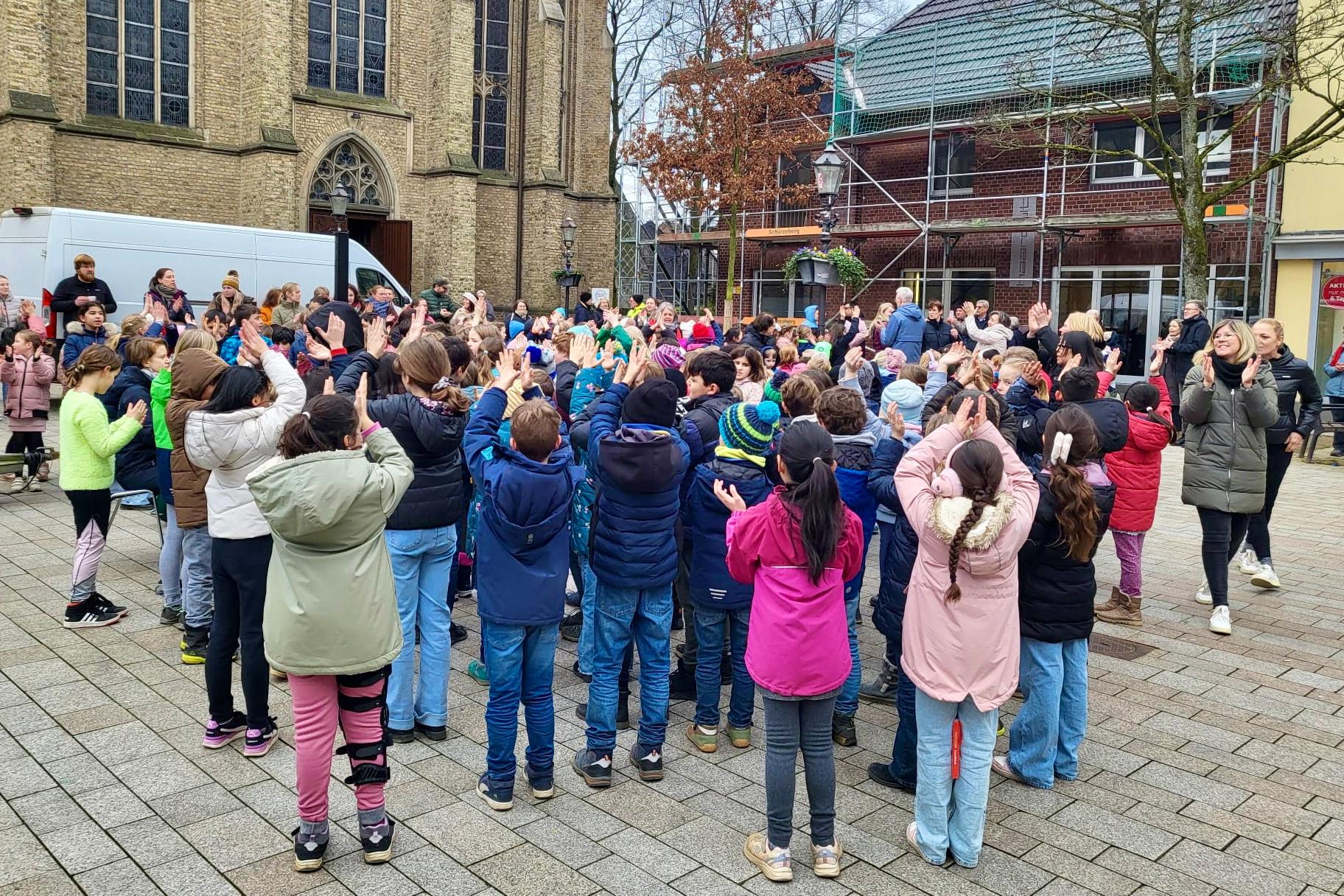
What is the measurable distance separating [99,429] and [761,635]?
4.74 meters

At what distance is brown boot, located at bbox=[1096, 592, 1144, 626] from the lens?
7.69 metres

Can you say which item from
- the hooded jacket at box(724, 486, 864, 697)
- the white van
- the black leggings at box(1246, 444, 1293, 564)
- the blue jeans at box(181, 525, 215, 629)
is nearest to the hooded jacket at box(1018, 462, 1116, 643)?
the hooded jacket at box(724, 486, 864, 697)

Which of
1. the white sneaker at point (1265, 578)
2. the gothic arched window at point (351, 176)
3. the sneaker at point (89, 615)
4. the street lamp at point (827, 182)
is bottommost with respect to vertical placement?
the sneaker at point (89, 615)

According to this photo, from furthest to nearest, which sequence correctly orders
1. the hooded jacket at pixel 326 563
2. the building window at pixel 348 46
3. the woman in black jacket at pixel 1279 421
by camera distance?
the building window at pixel 348 46
the woman in black jacket at pixel 1279 421
the hooded jacket at pixel 326 563

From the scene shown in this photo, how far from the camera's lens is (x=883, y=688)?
243 inches

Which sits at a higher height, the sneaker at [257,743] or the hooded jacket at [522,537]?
the hooded jacket at [522,537]

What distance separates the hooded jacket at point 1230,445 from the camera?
7.52 m

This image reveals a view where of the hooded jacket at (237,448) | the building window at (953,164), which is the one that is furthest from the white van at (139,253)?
the building window at (953,164)

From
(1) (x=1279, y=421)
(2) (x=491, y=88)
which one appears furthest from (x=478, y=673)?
(2) (x=491, y=88)

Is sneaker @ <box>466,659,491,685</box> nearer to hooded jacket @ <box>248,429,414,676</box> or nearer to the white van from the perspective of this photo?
hooded jacket @ <box>248,429,414,676</box>

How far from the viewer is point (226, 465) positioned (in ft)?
16.7

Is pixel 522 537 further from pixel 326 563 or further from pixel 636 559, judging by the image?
pixel 326 563

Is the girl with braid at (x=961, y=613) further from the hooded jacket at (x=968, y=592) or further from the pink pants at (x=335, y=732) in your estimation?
the pink pants at (x=335, y=732)

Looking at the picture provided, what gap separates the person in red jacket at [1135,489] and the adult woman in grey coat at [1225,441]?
235mm
